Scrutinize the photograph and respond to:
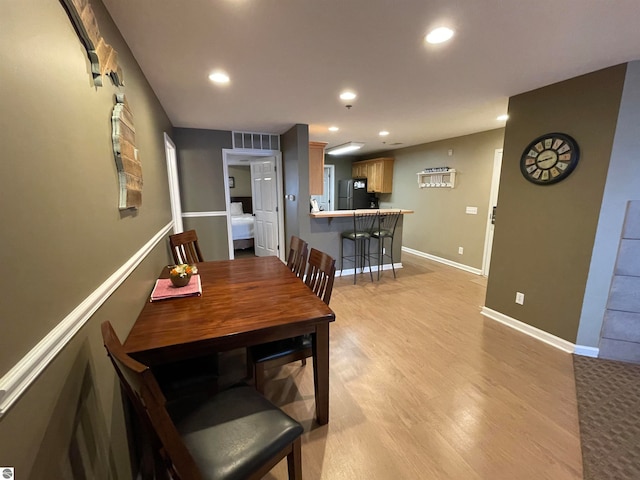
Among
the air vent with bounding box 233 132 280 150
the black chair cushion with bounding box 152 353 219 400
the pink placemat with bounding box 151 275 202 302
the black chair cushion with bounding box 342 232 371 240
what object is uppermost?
the air vent with bounding box 233 132 280 150

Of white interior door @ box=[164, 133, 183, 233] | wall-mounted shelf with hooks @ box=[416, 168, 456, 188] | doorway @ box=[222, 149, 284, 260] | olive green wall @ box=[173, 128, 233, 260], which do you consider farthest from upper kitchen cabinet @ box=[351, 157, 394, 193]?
white interior door @ box=[164, 133, 183, 233]

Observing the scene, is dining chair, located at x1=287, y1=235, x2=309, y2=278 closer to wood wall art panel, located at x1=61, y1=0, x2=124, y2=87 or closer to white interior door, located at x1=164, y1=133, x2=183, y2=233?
wood wall art panel, located at x1=61, y1=0, x2=124, y2=87

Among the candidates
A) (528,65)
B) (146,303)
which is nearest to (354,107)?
(528,65)

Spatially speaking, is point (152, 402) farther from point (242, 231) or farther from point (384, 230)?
point (242, 231)

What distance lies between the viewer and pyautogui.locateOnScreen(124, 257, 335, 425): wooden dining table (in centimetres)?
116

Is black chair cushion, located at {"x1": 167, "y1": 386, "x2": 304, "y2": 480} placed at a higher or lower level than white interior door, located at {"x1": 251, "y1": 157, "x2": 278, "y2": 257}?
lower

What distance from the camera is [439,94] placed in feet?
8.50

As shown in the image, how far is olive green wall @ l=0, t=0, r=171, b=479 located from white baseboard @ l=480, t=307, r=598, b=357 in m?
3.24

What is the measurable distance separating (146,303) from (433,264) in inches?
185

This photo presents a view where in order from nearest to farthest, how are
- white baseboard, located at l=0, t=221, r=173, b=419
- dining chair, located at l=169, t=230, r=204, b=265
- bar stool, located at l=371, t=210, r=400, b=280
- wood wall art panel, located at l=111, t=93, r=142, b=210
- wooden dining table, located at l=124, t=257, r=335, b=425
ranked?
white baseboard, located at l=0, t=221, r=173, b=419, wooden dining table, located at l=124, t=257, r=335, b=425, wood wall art panel, located at l=111, t=93, r=142, b=210, dining chair, located at l=169, t=230, r=204, b=265, bar stool, located at l=371, t=210, r=400, b=280

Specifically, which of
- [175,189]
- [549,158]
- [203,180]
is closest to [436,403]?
[549,158]

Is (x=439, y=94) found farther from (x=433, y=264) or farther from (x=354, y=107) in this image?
(x=433, y=264)

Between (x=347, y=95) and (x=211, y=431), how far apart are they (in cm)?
277

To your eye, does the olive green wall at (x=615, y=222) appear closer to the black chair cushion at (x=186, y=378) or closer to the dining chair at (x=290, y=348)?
the dining chair at (x=290, y=348)
